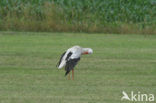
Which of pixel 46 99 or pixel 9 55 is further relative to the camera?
pixel 9 55

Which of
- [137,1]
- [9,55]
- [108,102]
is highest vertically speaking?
[108,102]

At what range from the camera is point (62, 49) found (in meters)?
18.2

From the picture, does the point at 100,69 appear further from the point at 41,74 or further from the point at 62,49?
the point at 62,49

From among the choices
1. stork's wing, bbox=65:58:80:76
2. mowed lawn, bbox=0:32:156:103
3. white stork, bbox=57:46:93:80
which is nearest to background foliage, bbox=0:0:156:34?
mowed lawn, bbox=0:32:156:103

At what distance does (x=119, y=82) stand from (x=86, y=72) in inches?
67.1

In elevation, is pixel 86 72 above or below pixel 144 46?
above

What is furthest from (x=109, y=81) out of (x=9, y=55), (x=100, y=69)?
(x=9, y=55)

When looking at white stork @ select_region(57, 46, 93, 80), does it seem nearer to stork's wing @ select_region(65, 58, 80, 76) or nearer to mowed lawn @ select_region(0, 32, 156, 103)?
stork's wing @ select_region(65, 58, 80, 76)

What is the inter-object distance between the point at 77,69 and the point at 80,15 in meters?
12.8

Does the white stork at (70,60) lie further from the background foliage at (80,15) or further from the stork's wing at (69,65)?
the background foliage at (80,15)

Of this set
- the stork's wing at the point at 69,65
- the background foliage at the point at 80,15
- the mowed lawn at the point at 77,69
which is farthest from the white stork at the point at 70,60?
the background foliage at the point at 80,15

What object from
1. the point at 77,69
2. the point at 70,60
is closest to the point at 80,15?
the point at 77,69

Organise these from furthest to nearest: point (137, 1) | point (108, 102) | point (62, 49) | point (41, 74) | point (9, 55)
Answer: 1. point (137, 1)
2. point (62, 49)
3. point (9, 55)
4. point (41, 74)
5. point (108, 102)

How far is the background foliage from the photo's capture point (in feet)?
81.4
